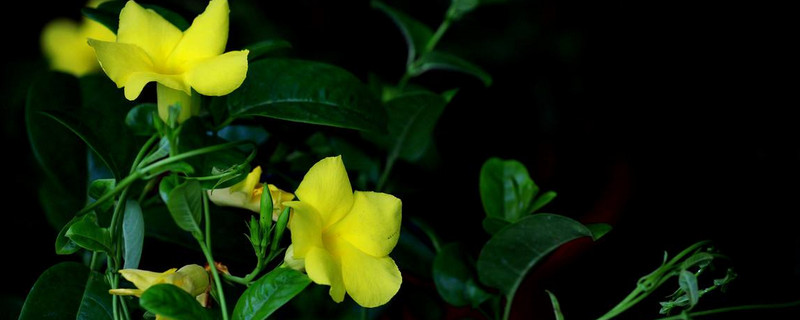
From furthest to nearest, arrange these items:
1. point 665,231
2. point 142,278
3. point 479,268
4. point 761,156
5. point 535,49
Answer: point 535,49 < point 761,156 < point 665,231 < point 479,268 < point 142,278

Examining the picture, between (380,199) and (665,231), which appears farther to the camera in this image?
(665,231)

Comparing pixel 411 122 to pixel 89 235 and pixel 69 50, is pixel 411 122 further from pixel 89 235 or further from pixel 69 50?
pixel 69 50

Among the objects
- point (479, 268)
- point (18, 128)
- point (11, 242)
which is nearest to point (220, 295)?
point (479, 268)

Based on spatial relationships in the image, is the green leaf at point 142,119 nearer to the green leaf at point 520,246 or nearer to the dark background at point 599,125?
the dark background at point 599,125

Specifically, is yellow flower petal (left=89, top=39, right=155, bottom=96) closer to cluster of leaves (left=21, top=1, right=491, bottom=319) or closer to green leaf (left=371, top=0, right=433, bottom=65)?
cluster of leaves (left=21, top=1, right=491, bottom=319)

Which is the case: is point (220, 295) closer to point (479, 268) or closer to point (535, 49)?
point (479, 268)

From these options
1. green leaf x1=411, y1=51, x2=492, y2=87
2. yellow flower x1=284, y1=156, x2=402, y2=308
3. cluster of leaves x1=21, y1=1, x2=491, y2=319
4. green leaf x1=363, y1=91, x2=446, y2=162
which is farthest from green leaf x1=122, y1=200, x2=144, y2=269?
green leaf x1=411, y1=51, x2=492, y2=87
